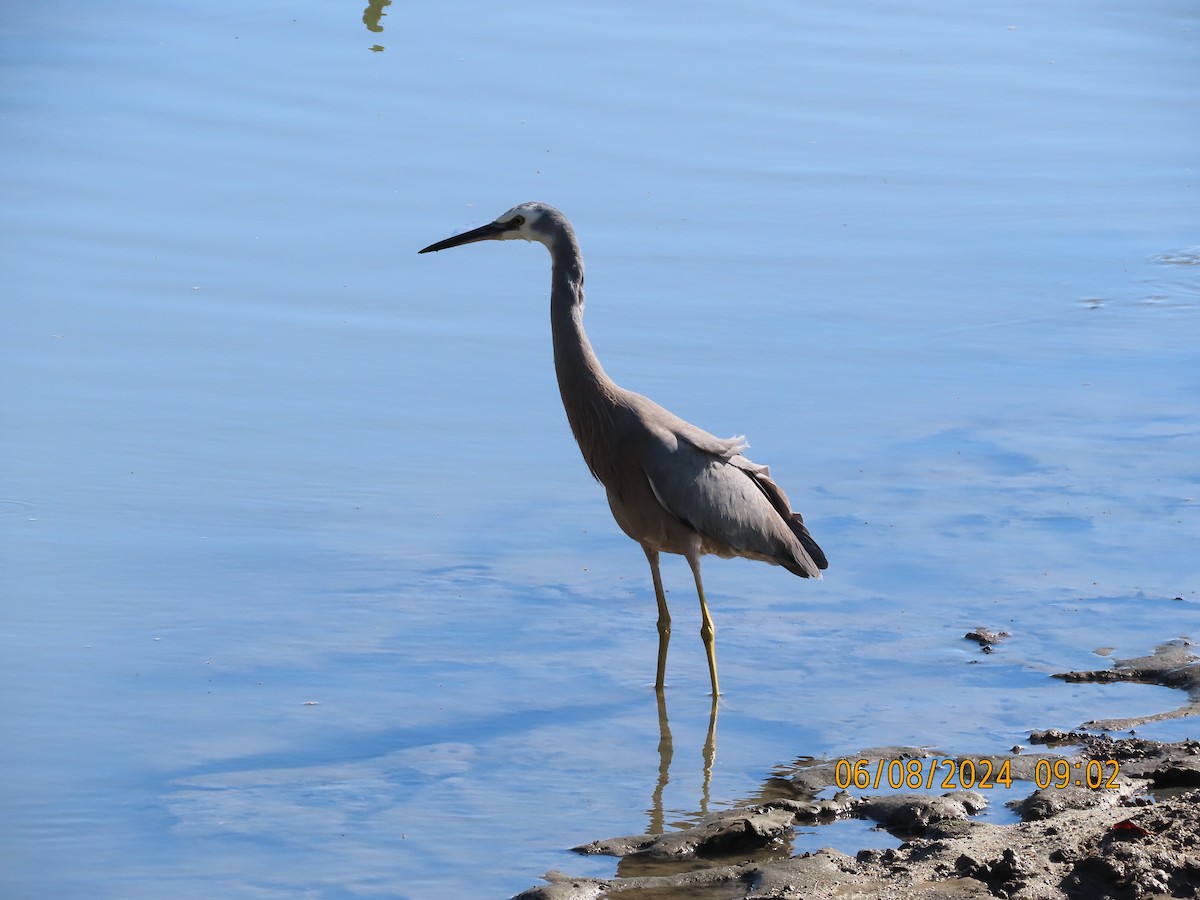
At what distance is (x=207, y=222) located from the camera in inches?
506

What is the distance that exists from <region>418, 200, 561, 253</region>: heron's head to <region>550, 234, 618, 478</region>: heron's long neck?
2.7 inches

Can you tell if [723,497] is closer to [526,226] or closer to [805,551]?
[805,551]

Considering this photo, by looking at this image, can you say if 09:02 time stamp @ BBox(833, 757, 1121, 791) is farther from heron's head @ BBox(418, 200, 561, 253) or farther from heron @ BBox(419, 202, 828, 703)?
heron's head @ BBox(418, 200, 561, 253)

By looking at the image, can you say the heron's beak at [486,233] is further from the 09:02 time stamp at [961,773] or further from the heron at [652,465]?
the 09:02 time stamp at [961,773]

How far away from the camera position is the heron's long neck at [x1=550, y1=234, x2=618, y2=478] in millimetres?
7410

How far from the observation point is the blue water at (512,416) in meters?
6.66

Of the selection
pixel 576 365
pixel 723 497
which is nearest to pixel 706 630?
pixel 723 497

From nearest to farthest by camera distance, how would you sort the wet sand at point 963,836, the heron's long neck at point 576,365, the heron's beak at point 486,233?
the wet sand at point 963,836, the heron's long neck at point 576,365, the heron's beak at point 486,233

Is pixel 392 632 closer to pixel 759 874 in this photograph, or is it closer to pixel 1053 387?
pixel 759 874

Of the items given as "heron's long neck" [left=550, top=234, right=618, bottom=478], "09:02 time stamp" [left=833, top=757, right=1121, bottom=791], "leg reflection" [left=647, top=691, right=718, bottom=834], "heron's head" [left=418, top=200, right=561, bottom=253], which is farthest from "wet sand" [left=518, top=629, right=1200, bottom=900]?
"heron's head" [left=418, top=200, right=561, bottom=253]

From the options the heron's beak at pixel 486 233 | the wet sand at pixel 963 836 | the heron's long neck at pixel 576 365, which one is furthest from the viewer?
the heron's beak at pixel 486 233

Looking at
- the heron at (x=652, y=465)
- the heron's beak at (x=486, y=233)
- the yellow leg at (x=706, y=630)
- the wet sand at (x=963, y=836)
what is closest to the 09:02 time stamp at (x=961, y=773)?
the wet sand at (x=963, y=836)

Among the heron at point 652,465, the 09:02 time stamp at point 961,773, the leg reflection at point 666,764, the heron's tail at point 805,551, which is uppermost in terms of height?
the heron at point 652,465

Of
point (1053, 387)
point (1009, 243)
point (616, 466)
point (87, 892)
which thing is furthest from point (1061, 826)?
point (1009, 243)
